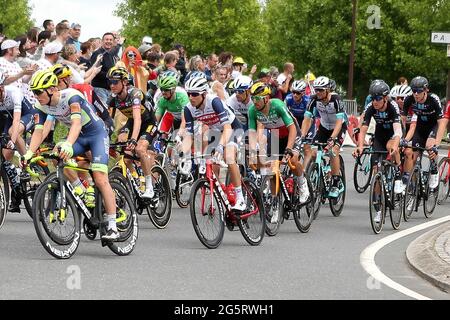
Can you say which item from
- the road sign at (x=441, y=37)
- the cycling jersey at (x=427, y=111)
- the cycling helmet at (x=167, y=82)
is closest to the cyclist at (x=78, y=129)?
the cycling helmet at (x=167, y=82)

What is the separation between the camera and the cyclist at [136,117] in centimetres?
1259

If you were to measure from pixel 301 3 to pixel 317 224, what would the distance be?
49588 mm

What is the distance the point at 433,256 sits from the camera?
10.4m

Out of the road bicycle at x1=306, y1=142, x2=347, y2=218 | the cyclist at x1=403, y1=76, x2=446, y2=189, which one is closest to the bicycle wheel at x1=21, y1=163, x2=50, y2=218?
the road bicycle at x1=306, y1=142, x2=347, y2=218

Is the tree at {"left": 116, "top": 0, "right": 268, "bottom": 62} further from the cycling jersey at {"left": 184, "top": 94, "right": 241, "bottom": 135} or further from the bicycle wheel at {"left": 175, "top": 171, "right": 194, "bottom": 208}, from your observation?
the cycling jersey at {"left": 184, "top": 94, "right": 241, "bottom": 135}

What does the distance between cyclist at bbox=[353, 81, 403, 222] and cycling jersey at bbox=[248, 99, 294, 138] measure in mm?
1235

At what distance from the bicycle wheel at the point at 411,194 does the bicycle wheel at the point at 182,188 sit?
10.1 feet

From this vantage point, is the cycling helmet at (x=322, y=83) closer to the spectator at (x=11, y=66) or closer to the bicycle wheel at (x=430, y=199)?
the bicycle wheel at (x=430, y=199)

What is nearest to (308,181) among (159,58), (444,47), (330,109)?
(330,109)

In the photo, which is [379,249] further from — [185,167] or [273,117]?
[185,167]

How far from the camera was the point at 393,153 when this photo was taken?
1354 centimetres

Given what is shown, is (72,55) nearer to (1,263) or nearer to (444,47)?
(1,263)

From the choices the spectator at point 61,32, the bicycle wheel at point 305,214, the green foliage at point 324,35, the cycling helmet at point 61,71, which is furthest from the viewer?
the green foliage at point 324,35

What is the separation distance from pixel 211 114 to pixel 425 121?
16.4ft
